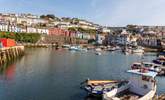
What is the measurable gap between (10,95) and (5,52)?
83.2 feet

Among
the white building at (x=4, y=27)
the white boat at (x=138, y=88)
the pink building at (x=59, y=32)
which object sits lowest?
the white boat at (x=138, y=88)

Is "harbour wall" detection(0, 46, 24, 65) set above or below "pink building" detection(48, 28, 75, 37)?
below

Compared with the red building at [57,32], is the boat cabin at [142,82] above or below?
below

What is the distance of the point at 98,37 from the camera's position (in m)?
136

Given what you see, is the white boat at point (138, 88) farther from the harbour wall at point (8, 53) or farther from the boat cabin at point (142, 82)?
the harbour wall at point (8, 53)

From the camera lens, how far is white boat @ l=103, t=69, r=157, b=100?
23244mm

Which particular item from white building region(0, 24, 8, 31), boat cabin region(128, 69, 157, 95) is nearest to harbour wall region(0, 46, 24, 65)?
boat cabin region(128, 69, 157, 95)

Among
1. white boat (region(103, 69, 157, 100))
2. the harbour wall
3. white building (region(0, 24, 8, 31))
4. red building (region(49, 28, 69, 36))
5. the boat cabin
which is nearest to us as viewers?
white boat (region(103, 69, 157, 100))

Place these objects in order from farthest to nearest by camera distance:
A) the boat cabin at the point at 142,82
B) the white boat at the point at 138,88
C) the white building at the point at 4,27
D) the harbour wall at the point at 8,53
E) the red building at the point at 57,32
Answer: the red building at the point at 57,32, the white building at the point at 4,27, the harbour wall at the point at 8,53, the boat cabin at the point at 142,82, the white boat at the point at 138,88

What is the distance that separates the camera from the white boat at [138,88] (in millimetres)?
23244

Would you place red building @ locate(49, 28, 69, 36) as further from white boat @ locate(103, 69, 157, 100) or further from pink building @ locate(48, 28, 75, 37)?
white boat @ locate(103, 69, 157, 100)

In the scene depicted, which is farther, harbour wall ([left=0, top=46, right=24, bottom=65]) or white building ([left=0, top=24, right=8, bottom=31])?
white building ([left=0, top=24, right=8, bottom=31])

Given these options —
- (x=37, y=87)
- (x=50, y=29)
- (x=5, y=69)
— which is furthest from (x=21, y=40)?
(x=37, y=87)

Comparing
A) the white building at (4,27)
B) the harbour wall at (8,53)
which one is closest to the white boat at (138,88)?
the harbour wall at (8,53)
